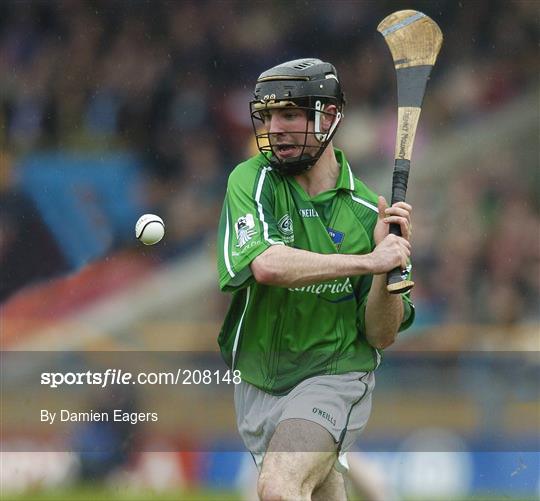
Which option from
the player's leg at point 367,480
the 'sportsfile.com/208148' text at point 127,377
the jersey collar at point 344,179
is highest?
the jersey collar at point 344,179

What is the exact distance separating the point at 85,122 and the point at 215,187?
77 cm

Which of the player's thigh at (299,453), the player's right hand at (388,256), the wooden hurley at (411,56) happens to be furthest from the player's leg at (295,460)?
the wooden hurley at (411,56)

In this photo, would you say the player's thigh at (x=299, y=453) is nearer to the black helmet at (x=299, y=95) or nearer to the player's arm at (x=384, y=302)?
the player's arm at (x=384, y=302)

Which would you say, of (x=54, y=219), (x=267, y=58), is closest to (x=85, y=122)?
(x=54, y=219)

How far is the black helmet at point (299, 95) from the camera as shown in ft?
12.7

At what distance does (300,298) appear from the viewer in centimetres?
391

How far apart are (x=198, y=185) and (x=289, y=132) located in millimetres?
2120

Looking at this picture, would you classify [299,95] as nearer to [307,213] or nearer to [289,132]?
[289,132]

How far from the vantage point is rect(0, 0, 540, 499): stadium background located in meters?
5.89

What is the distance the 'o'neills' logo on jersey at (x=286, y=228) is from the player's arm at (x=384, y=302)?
0.30 metres

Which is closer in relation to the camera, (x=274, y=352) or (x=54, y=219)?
(x=274, y=352)

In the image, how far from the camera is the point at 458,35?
590 centimetres

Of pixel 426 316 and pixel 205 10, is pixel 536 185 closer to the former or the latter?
pixel 426 316

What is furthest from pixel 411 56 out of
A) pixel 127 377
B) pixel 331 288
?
pixel 127 377
